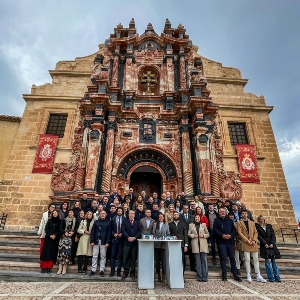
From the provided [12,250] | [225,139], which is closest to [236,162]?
[225,139]

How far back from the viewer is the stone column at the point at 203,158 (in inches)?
401

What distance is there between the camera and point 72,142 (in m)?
13.1

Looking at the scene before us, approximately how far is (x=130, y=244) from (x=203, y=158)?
21.4 ft

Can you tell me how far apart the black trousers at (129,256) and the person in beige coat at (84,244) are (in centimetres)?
95

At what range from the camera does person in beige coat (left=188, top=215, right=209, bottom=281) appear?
5266 mm

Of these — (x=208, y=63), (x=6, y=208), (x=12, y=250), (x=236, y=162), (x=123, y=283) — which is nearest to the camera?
(x=123, y=283)

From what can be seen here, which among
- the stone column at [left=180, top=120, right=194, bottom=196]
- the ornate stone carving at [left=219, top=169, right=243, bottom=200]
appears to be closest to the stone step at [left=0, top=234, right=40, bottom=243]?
the stone column at [left=180, top=120, right=194, bottom=196]

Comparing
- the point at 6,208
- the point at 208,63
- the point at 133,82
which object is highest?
the point at 208,63

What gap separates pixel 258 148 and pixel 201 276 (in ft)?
34.1

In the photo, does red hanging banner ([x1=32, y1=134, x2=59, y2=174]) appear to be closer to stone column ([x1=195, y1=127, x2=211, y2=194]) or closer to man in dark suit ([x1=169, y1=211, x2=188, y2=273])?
stone column ([x1=195, y1=127, x2=211, y2=194])

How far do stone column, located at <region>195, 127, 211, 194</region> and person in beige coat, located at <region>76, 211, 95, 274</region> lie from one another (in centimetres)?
586

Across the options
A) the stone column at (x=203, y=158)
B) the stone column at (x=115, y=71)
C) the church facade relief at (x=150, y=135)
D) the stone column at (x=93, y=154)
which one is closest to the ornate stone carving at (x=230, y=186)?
the church facade relief at (x=150, y=135)

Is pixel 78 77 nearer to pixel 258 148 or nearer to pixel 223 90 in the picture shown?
pixel 223 90

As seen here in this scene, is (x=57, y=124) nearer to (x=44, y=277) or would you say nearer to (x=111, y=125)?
(x=111, y=125)
